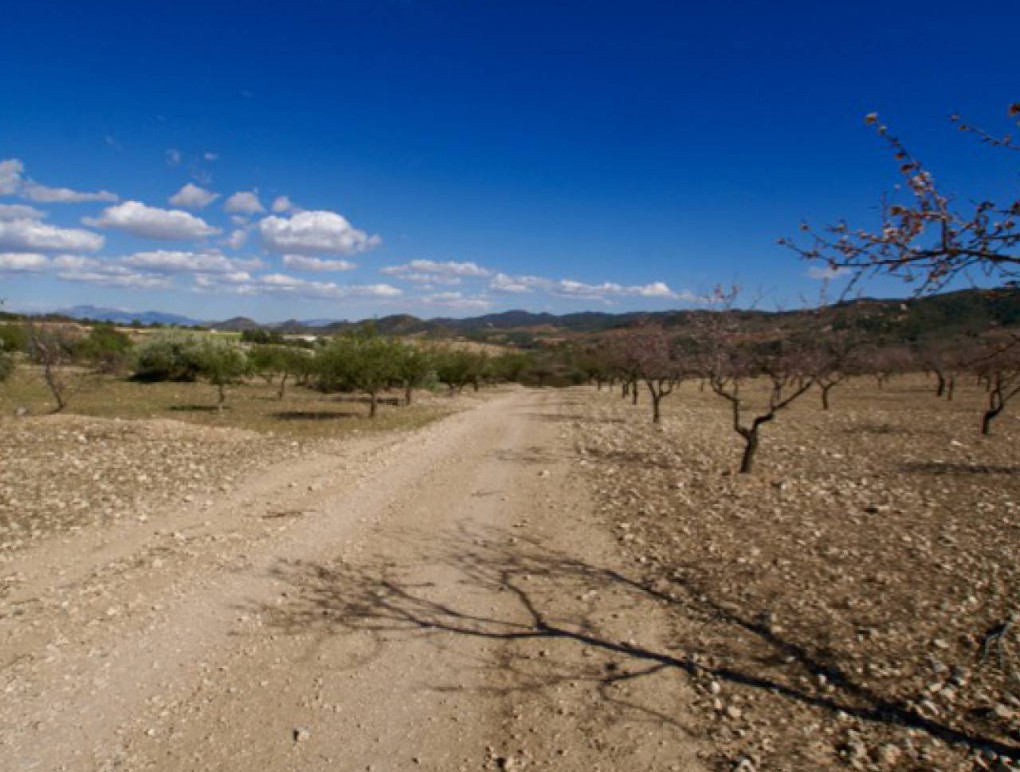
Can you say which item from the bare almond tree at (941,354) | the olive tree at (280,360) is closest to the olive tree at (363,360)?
the olive tree at (280,360)

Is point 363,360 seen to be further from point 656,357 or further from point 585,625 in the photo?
point 585,625

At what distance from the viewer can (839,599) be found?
7508mm

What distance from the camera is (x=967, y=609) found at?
7.09 metres

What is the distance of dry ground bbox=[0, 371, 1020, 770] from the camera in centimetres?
496

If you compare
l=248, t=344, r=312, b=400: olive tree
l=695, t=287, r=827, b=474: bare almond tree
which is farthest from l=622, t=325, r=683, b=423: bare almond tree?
l=248, t=344, r=312, b=400: olive tree

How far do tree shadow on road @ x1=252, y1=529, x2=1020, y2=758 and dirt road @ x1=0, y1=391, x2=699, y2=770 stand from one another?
4 centimetres

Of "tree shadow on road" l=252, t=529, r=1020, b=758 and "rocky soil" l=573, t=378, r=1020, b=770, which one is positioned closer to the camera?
"rocky soil" l=573, t=378, r=1020, b=770

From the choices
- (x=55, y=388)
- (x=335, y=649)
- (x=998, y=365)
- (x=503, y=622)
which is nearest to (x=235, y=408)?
(x=55, y=388)

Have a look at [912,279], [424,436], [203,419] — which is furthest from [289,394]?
[912,279]

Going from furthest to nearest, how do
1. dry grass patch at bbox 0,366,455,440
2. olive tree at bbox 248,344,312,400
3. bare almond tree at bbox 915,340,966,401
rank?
olive tree at bbox 248,344,312,400 → bare almond tree at bbox 915,340,966,401 → dry grass patch at bbox 0,366,455,440

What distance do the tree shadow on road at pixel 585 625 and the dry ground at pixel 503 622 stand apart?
0.12ft

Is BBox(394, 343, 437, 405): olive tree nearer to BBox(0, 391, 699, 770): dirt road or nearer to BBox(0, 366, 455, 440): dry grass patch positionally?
BBox(0, 366, 455, 440): dry grass patch

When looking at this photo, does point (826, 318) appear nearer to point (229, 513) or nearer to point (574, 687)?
point (574, 687)

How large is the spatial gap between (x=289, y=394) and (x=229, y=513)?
129 feet
